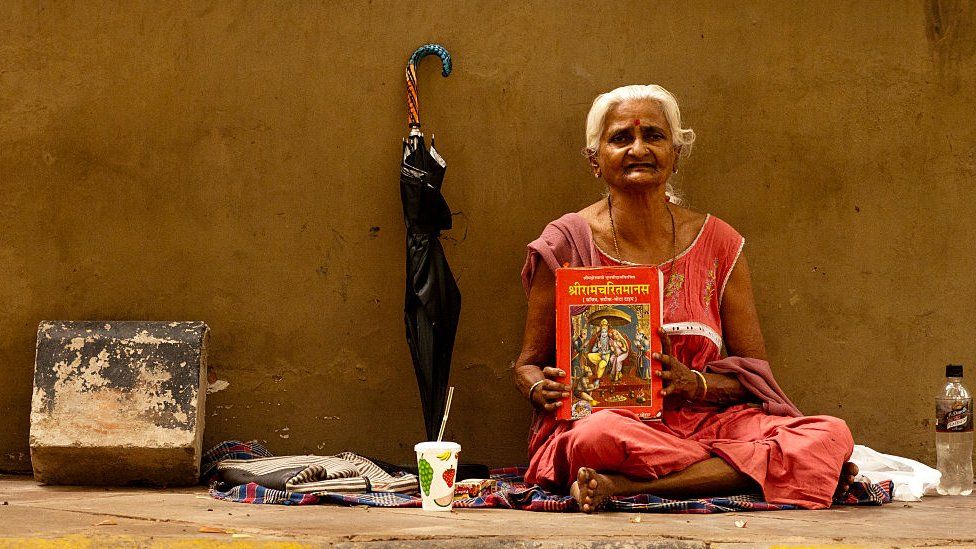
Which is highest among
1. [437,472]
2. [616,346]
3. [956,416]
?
[616,346]

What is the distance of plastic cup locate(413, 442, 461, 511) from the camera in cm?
335

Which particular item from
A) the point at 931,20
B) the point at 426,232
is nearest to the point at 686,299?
the point at 426,232

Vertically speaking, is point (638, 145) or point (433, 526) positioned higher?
point (638, 145)

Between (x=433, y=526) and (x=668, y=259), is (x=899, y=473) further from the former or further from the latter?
(x=433, y=526)

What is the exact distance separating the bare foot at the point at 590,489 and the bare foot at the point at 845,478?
0.80 meters

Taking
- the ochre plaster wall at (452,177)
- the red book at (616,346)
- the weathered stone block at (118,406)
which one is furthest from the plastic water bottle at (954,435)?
the weathered stone block at (118,406)

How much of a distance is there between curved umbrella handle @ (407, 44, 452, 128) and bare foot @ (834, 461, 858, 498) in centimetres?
198

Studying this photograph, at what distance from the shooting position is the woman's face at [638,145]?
12.7 ft

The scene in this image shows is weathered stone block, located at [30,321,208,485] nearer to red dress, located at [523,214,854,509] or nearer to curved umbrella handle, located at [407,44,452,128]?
curved umbrella handle, located at [407,44,452,128]

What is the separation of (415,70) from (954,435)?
2517 mm

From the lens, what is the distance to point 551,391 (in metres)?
3.65

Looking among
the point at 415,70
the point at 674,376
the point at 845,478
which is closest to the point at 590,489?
the point at 674,376

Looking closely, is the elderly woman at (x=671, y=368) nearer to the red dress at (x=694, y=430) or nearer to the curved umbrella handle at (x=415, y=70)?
the red dress at (x=694, y=430)

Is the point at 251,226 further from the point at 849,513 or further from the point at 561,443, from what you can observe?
the point at 849,513
